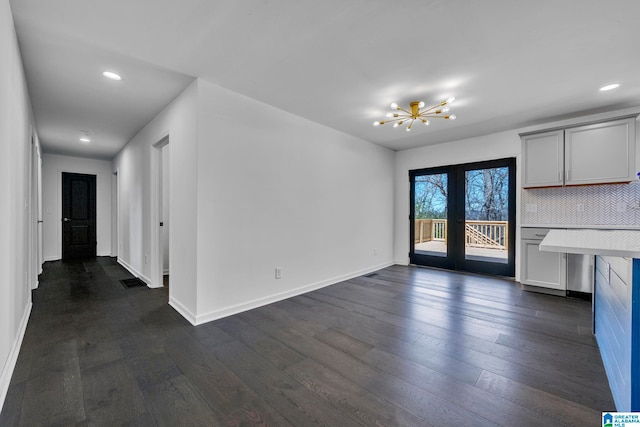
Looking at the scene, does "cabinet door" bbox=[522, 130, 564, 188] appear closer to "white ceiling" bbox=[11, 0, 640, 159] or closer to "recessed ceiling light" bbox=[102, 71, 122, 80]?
"white ceiling" bbox=[11, 0, 640, 159]

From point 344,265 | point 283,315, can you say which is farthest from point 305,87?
point 344,265

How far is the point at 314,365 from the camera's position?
195 centimetres

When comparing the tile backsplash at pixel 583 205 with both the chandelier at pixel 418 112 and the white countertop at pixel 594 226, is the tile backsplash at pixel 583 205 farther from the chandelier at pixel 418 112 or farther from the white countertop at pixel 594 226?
the chandelier at pixel 418 112

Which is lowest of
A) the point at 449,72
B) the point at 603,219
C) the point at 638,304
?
the point at 638,304

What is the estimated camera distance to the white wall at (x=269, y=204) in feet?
9.14

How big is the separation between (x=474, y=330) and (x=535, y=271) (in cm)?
204

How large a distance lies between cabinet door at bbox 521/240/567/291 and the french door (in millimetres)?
596

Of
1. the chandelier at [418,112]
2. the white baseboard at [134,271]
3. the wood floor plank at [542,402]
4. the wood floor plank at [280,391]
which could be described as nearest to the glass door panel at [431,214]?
the chandelier at [418,112]

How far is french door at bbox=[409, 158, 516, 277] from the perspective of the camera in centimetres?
450

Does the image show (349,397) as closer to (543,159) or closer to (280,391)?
(280,391)

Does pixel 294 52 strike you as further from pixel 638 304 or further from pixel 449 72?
pixel 638 304

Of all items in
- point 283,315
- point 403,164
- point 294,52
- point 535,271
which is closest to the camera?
point 294,52

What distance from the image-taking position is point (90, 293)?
3600 mm

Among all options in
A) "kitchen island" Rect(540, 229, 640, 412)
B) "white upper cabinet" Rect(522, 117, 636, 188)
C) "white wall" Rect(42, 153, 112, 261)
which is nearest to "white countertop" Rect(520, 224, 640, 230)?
"white upper cabinet" Rect(522, 117, 636, 188)
